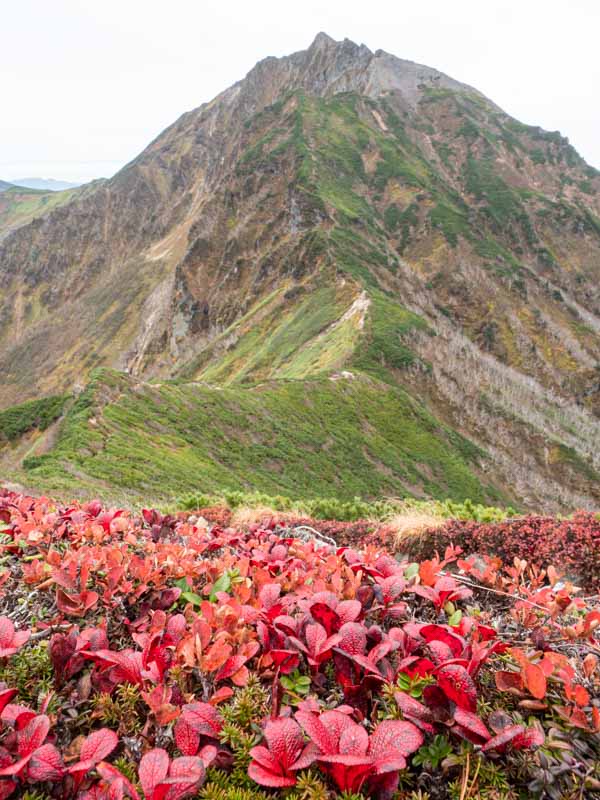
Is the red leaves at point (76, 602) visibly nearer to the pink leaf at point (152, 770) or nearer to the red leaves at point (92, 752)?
the red leaves at point (92, 752)

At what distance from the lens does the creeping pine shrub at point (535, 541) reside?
6.31 meters

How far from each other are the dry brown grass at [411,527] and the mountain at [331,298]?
12.5 m

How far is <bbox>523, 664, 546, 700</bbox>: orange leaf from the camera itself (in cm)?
172

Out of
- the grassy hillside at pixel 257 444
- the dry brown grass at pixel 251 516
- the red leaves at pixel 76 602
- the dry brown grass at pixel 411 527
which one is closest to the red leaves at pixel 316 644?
the red leaves at pixel 76 602

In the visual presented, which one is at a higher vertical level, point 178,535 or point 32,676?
point 32,676

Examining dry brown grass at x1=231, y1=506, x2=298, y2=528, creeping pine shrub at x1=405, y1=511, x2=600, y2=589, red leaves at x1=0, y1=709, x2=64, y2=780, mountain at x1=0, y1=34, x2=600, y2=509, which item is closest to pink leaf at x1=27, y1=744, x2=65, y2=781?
red leaves at x1=0, y1=709, x2=64, y2=780

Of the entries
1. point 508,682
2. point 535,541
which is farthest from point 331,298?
point 508,682

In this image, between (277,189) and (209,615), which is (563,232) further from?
(209,615)

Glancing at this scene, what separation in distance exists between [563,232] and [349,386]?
311ft

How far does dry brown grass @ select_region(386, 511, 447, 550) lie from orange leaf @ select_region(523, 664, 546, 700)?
6.19 meters

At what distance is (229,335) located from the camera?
218 ft

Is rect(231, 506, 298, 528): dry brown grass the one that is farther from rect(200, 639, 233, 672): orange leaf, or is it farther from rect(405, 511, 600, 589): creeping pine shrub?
rect(200, 639, 233, 672): orange leaf

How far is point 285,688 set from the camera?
1894 mm

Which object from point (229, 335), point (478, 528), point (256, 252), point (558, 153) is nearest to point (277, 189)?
point (256, 252)
